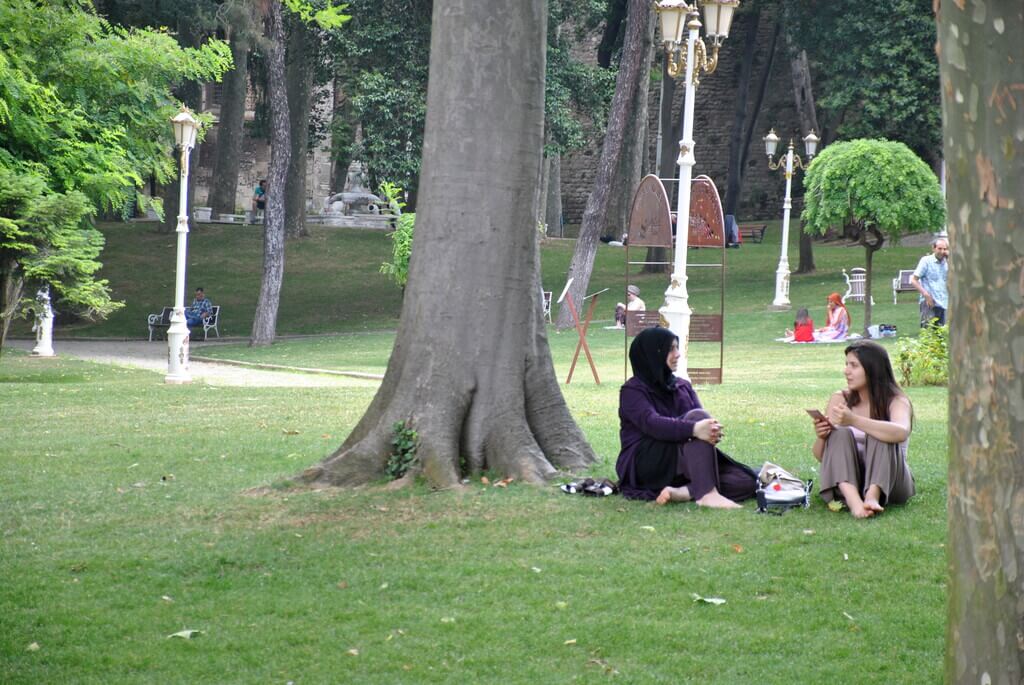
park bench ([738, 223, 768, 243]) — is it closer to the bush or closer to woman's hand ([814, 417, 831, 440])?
the bush

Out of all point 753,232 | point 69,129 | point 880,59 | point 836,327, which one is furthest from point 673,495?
point 753,232

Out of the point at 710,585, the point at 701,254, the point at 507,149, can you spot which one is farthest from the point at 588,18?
the point at 710,585

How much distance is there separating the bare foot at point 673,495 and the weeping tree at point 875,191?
16.4 m

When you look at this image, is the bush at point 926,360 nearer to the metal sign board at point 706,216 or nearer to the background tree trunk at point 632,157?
the metal sign board at point 706,216

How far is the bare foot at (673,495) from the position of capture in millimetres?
6930

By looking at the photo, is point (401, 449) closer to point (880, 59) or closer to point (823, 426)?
point (823, 426)

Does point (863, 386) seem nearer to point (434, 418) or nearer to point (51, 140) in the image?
point (434, 418)

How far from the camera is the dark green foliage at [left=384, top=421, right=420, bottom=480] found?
7.47 metres

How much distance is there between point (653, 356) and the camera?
6.96 metres

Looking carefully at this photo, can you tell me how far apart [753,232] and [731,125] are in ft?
24.1

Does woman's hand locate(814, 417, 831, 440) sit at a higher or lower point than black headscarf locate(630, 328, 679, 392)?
lower

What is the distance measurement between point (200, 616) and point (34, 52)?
44.5 ft

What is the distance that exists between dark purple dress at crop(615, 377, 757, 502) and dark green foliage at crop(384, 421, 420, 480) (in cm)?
118

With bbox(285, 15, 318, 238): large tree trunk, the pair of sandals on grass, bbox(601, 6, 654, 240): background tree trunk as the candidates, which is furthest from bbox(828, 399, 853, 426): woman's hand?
bbox(285, 15, 318, 238): large tree trunk
